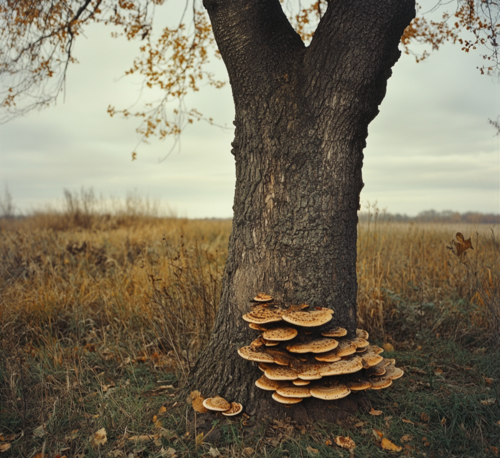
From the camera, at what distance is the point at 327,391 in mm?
2561

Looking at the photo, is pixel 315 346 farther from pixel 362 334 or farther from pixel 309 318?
pixel 362 334

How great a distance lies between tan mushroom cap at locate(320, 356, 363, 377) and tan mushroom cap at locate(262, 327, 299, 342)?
30 cm

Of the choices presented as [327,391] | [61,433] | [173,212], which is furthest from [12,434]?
[173,212]

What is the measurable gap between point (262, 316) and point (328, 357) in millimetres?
497

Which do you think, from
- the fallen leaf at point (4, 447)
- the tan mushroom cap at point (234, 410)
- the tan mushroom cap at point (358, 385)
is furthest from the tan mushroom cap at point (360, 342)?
the fallen leaf at point (4, 447)

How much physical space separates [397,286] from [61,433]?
169 inches

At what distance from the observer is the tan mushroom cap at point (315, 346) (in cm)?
251

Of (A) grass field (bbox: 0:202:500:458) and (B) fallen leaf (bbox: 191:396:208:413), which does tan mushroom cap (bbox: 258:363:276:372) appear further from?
(B) fallen leaf (bbox: 191:396:208:413)

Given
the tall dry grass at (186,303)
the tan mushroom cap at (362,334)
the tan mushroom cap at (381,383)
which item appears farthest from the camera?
the tall dry grass at (186,303)

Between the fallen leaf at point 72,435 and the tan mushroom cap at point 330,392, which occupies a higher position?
the tan mushroom cap at point 330,392

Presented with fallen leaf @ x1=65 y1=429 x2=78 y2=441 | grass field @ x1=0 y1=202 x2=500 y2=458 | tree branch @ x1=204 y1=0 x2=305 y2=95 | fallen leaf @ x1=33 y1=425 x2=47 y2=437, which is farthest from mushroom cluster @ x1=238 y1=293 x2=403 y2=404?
tree branch @ x1=204 y1=0 x2=305 y2=95

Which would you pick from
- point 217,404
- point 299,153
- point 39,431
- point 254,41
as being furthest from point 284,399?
point 254,41

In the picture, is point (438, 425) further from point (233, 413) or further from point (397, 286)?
point (397, 286)

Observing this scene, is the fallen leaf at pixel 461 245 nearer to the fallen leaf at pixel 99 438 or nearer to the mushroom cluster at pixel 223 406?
the mushroom cluster at pixel 223 406
